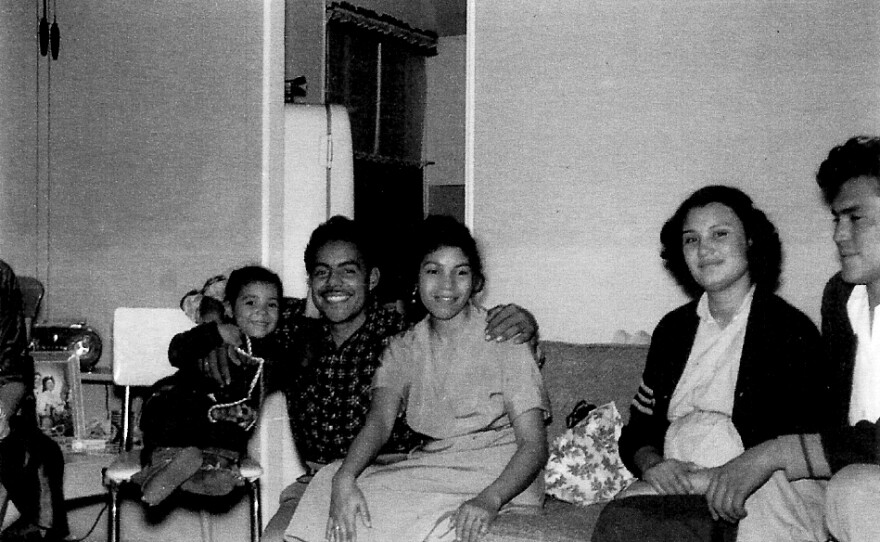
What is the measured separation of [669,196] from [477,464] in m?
1.12

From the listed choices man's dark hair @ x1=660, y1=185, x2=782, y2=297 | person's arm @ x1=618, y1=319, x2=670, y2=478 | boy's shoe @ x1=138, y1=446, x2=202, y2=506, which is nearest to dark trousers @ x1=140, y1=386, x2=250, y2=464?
boy's shoe @ x1=138, y1=446, x2=202, y2=506

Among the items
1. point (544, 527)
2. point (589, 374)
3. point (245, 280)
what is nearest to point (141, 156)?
point (245, 280)

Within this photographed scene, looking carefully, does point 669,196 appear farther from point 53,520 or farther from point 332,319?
point 53,520

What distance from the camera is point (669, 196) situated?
3016mm

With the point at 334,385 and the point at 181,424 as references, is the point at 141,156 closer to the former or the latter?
the point at 181,424

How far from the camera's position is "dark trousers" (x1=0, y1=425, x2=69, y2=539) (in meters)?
2.76

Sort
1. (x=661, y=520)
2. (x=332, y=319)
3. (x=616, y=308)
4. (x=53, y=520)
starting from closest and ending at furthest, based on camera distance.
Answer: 1. (x=661, y=520)
2. (x=332, y=319)
3. (x=53, y=520)
4. (x=616, y=308)

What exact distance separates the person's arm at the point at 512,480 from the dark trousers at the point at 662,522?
0.27 m

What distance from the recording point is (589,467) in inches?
99.3

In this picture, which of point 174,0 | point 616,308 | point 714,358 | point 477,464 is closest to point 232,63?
point 174,0

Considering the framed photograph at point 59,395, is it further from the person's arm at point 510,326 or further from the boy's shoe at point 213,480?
the person's arm at point 510,326

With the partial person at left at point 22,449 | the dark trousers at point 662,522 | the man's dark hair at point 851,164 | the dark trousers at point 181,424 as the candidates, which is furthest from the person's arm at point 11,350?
the man's dark hair at point 851,164

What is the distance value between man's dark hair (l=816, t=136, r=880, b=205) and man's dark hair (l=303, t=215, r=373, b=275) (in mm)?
1210

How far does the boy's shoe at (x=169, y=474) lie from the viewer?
2650 mm
